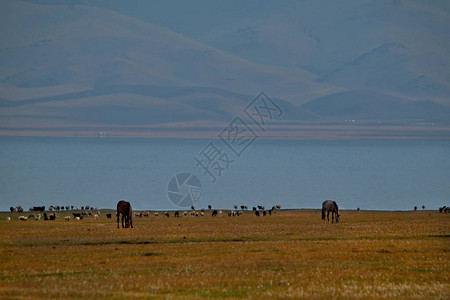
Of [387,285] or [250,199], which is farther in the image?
[250,199]

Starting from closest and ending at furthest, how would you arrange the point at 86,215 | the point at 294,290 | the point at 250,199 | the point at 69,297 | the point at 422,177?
1. the point at 69,297
2. the point at 294,290
3. the point at 86,215
4. the point at 250,199
5. the point at 422,177

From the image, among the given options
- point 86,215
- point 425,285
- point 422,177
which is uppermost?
point 422,177

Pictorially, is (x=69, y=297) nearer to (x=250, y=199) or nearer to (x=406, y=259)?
(x=406, y=259)

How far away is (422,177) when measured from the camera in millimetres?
193125

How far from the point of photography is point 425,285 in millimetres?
25891

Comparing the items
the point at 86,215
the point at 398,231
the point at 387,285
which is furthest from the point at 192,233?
the point at 86,215

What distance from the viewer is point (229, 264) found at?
3161cm

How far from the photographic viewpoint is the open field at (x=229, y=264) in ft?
81.0

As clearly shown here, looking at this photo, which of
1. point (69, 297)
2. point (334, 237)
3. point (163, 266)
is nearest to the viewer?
point (69, 297)

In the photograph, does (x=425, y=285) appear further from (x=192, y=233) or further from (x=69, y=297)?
(x=192, y=233)

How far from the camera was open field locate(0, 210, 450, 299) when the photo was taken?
24.7m

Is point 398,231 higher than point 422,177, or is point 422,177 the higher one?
point 422,177

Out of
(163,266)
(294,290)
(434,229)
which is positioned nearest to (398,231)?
(434,229)

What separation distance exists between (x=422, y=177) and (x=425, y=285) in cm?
17242
